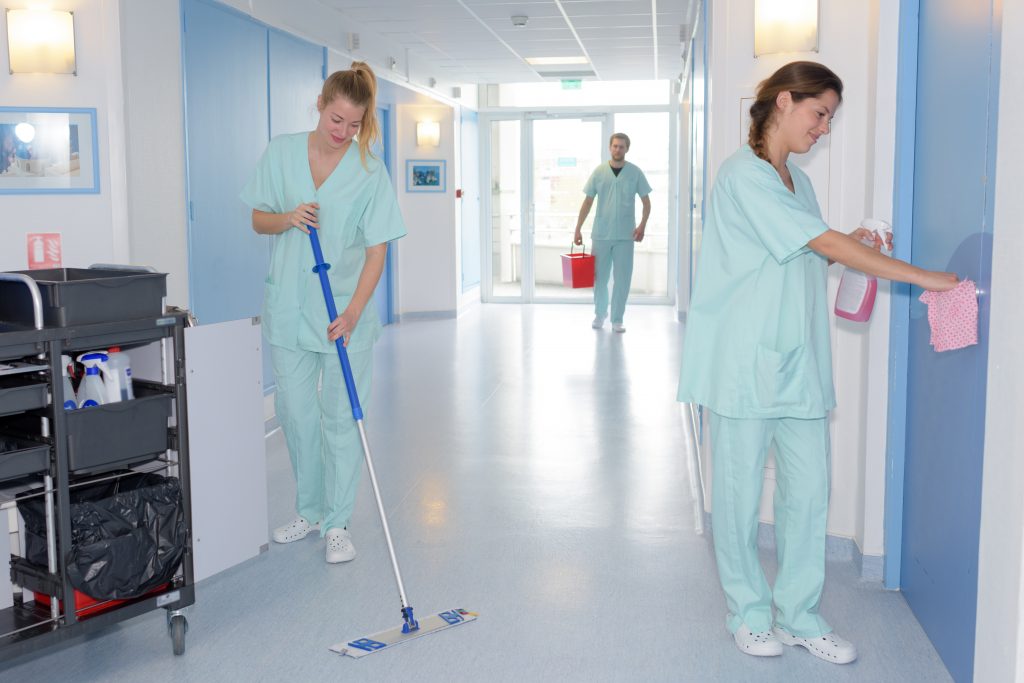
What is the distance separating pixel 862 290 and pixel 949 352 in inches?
12.3

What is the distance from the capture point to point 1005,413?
78.3 inches

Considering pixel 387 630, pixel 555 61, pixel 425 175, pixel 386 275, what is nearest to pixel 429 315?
pixel 386 275

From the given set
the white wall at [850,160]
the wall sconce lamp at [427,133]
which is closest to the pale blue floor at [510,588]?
the white wall at [850,160]

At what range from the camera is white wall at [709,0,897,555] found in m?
3.10

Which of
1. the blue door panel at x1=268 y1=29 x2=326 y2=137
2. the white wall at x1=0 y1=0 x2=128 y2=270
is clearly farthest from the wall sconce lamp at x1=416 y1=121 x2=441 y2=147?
the white wall at x1=0 y1=0 x2=128 y2=270

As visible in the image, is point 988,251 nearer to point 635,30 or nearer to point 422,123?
point 635,30

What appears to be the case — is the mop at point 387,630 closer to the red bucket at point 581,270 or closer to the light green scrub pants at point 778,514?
the light green scrub pants at point 778,514

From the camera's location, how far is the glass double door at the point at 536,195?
37.4 ft

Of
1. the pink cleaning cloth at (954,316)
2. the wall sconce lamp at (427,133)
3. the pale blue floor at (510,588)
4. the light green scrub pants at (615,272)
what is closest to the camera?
the pink cleaning cloth at (954,316)

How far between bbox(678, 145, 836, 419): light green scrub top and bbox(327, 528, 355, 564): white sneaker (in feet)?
4.48

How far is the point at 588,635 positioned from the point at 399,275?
728 cm

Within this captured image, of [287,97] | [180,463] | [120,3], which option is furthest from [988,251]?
[287,97]

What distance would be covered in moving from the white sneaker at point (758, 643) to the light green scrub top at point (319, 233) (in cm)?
150

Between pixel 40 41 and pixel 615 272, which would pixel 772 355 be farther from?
pixel 615 272
